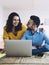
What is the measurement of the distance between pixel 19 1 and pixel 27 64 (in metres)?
2.21

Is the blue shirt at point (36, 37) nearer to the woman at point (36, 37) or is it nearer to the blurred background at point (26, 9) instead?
the woman at point (36, 37)

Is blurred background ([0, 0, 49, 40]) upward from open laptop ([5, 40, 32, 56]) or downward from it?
upward

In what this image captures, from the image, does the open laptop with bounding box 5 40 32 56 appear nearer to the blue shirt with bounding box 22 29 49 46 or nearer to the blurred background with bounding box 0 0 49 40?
the blue shirt with bounding box 22 29 49 46

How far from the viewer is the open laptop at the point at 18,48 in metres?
2.30

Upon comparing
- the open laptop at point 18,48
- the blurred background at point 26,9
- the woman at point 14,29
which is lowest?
the open laptop at point 18,48

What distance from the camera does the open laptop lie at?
7.55 feet

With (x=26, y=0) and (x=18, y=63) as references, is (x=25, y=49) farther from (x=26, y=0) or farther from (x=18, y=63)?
(x=26, y=0)

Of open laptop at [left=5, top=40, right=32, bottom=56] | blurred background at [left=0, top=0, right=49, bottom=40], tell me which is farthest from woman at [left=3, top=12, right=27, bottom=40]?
open laptop at [left=5, top=40, right=32, bottom=56]

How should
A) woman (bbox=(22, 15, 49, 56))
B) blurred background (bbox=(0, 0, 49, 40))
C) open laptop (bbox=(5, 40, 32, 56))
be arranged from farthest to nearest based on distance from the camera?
1. blurred background (bbox=(0, 0, 49, 40))
2. woman (bbox=(22, 15, 49, 56))
3. open laptop (bbox=(5, 40, 32, 56))

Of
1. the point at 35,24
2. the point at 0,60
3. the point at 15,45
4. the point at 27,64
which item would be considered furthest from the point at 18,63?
the point at 35,24

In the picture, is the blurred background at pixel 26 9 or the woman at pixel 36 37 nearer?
the woman at pixel 36 37

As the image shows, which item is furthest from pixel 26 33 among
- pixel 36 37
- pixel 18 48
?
pixel 18 48

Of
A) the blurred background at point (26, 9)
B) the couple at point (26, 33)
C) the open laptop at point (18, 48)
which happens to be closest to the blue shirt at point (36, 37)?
the couple at point (26, 33)

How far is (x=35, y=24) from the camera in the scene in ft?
10.6
